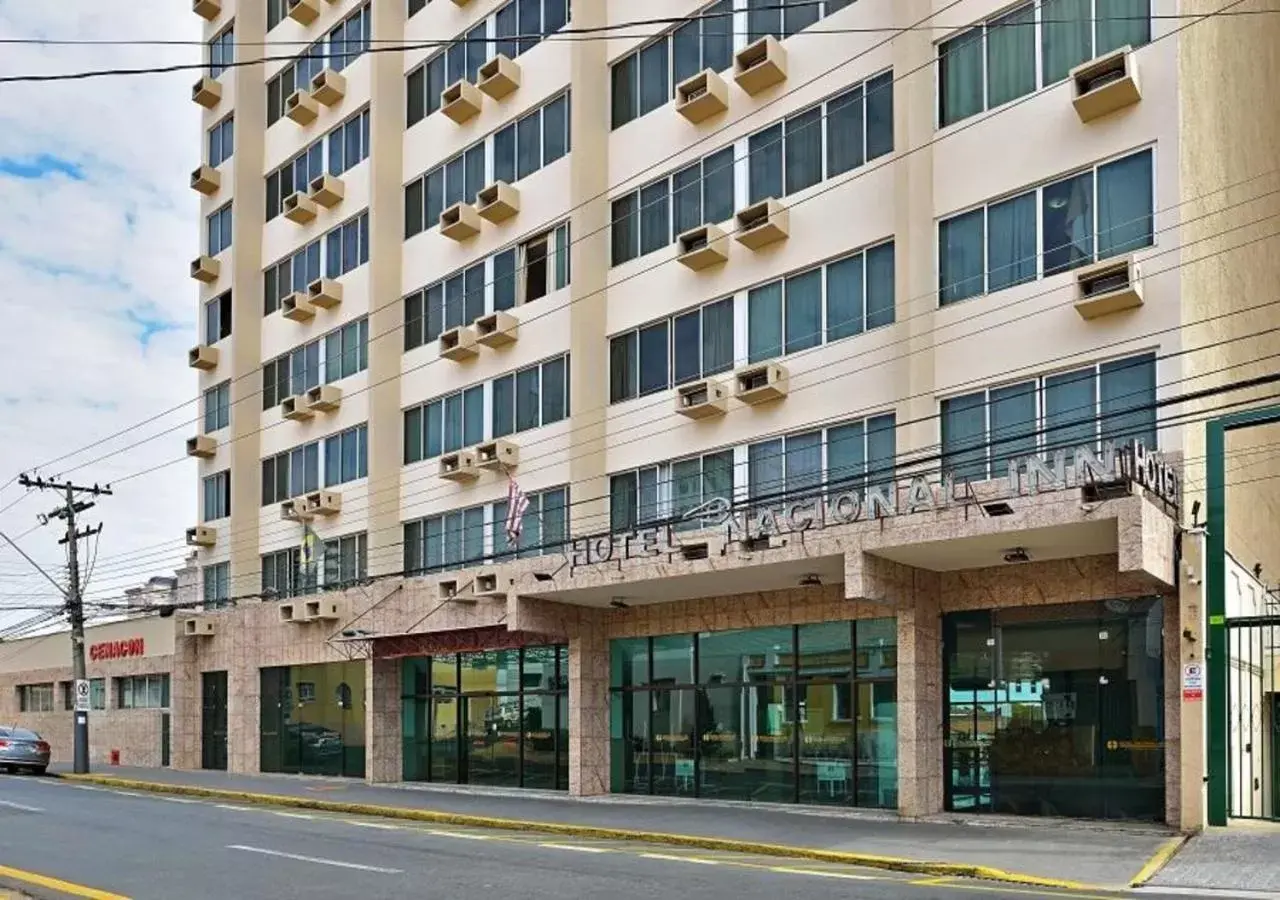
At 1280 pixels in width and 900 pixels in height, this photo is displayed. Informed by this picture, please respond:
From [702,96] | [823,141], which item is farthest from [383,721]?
[823,141]

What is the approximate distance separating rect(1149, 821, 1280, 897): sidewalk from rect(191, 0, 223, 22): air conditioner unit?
3893cm

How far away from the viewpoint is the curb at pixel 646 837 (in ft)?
53.3

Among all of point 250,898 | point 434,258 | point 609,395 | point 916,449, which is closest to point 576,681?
point 609,395

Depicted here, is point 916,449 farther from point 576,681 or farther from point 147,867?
point 147,867

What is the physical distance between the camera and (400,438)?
36.7 m

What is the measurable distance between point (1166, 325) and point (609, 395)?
499 inches

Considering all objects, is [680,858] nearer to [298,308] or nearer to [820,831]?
[820,831]

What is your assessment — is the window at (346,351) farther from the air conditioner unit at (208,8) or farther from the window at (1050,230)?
the window at (1050,230)

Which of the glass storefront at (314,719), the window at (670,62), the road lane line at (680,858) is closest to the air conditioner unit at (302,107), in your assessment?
the window at (670,62)

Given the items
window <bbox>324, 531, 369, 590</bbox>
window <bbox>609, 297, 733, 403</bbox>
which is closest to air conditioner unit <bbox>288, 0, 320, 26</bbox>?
window <bbox>324, 531, 369, 590</bbox>

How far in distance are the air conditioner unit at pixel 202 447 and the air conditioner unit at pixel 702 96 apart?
73.9ft

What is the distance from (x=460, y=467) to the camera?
109ft

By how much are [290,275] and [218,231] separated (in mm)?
5331

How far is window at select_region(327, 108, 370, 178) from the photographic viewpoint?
127 ft
